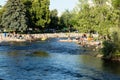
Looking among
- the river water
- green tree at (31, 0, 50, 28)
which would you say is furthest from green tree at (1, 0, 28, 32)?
the river water

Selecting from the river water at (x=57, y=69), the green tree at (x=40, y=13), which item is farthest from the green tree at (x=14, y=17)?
the river water at (x=57, y=69)

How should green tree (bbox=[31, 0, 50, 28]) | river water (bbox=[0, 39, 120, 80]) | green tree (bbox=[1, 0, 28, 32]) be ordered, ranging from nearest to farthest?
river water (bbox=[0, 39, 120, 80]) → green tree (bbox=[1, 0, 28, 32]) → green tree (bbox=[31, 0, 50, 28])

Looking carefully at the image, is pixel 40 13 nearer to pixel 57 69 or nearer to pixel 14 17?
pixel 14 17

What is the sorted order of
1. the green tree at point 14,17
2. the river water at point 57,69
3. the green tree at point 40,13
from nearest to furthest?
1. the river water at point 57,69
2. the green tree at point 14,17
3. the green tree at point 40,13

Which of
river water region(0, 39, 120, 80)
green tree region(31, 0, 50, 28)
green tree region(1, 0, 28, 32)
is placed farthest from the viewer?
green tree region(31, 0, 50, 28)

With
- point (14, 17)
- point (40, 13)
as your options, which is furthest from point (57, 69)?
point (40, 13)

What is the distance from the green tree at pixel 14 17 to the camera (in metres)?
127

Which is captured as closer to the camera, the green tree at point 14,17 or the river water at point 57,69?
the river water at point 57,69

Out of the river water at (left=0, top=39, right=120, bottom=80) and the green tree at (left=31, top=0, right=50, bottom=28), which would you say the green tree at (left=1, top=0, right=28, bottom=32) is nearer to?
the green tree at (left=31, top=0, right=50, bottom=28)

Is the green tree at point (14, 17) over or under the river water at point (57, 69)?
over

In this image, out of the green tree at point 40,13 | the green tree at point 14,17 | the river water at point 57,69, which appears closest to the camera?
the river water at point 57,69

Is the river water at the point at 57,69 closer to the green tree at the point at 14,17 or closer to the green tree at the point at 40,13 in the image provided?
the green tree at the point at 14,17

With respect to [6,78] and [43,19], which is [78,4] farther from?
[6,78]

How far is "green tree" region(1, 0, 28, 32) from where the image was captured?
127m
